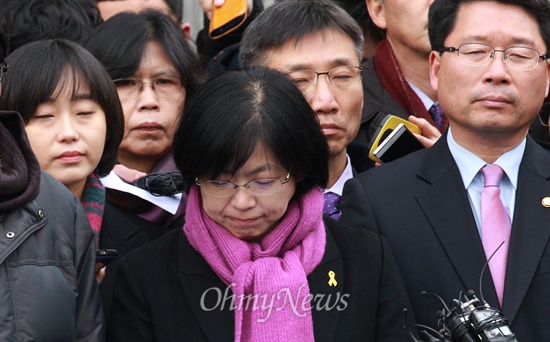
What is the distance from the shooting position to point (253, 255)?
3.95 meters

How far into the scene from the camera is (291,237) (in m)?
3.98

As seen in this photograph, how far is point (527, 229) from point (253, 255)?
3.14 ft

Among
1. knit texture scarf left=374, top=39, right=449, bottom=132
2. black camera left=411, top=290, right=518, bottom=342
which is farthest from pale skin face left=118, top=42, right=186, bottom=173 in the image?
black camera left=411, top=290, right=518, bottom=342

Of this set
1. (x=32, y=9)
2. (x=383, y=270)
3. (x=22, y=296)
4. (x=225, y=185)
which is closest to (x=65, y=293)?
(x=22, y=296)

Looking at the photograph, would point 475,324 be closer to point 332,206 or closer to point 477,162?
point 477,162

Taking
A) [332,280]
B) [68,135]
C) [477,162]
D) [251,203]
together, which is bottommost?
[332,280]

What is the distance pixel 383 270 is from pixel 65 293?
3.46 ft

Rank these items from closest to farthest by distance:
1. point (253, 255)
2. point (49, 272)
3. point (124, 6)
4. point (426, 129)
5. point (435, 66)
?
point (49, 272), point (253, 255), point (435, 66), point (426, 129), point (124, 6)

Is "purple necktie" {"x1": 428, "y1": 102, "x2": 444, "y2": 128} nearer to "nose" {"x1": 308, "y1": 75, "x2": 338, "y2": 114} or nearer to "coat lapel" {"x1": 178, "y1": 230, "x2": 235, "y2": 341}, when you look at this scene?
"nose" {"x1": 308, "y1": 75, "x2": 338, "y2": 114}

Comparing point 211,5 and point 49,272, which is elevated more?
point 211,5

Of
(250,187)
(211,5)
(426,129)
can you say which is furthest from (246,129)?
(211,5)

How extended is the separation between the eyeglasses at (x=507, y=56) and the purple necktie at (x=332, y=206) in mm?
811

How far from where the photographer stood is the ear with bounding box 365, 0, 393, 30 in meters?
5.89
